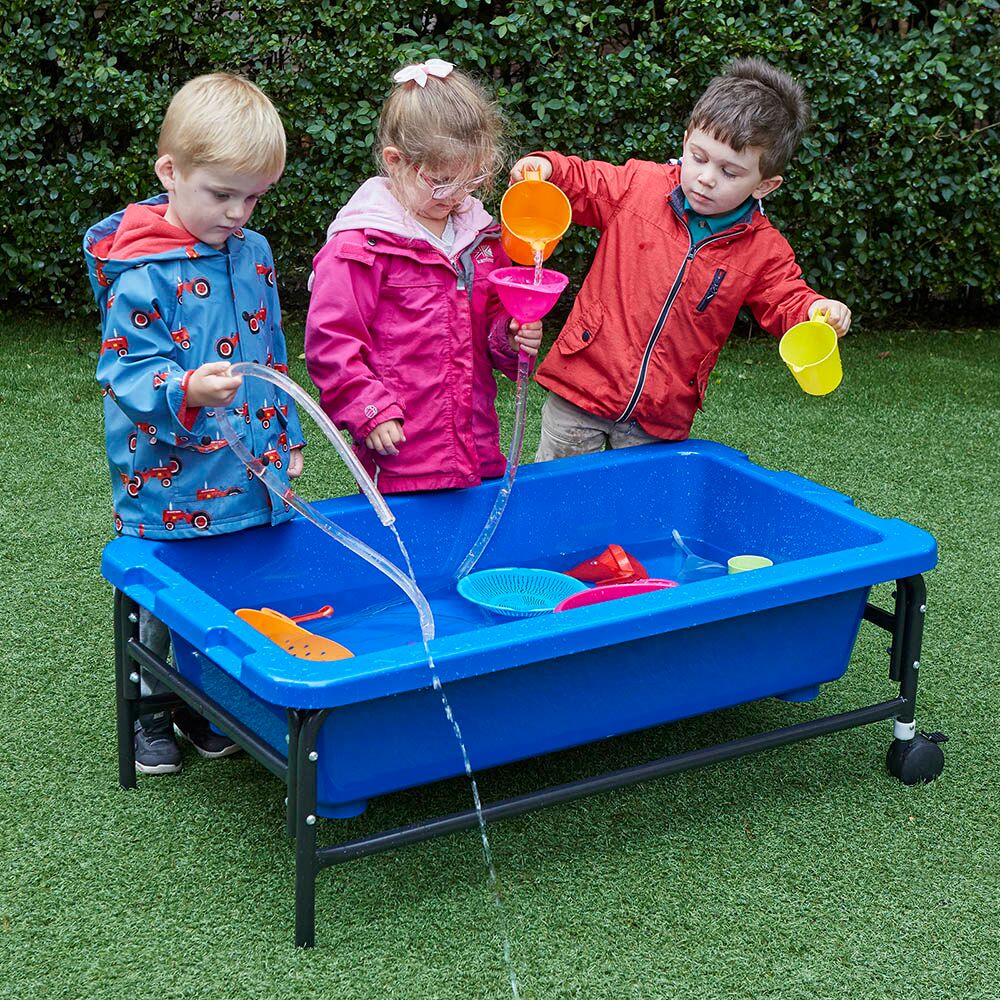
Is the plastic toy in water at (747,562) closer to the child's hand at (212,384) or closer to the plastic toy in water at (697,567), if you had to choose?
the plastic toy in water at (697,567)

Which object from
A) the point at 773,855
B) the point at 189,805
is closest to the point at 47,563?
the point at 189,805

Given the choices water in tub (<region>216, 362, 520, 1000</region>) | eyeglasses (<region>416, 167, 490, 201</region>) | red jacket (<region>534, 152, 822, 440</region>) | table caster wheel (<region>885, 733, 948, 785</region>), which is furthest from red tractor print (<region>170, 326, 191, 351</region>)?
table caster wheel (<region>885, 733, 948, 785</region>)

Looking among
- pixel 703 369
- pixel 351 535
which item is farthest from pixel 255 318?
pixel 703 369

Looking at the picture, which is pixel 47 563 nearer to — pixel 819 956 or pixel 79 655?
pixel 79 655

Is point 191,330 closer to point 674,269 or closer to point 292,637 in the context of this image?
point 292,637

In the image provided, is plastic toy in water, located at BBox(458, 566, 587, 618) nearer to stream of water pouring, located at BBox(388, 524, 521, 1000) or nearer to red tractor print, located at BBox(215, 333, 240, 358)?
stream of water pouring, located at BBox(388, 524, 521, 1000)

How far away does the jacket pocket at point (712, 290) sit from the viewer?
2688 millimetres

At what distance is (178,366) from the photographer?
2.08m

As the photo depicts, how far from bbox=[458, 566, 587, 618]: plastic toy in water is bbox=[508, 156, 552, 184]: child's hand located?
0.74 meters

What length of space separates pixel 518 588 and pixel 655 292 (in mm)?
646

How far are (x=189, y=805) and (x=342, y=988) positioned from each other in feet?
1.65

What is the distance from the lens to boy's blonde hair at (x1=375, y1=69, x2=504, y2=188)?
230 centimetres

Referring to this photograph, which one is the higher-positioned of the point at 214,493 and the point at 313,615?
the point at 214,493

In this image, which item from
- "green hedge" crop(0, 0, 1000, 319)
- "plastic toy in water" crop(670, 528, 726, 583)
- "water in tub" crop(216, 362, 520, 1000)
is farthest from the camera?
"green hedge" crop(0, 0, 1000, 319)
